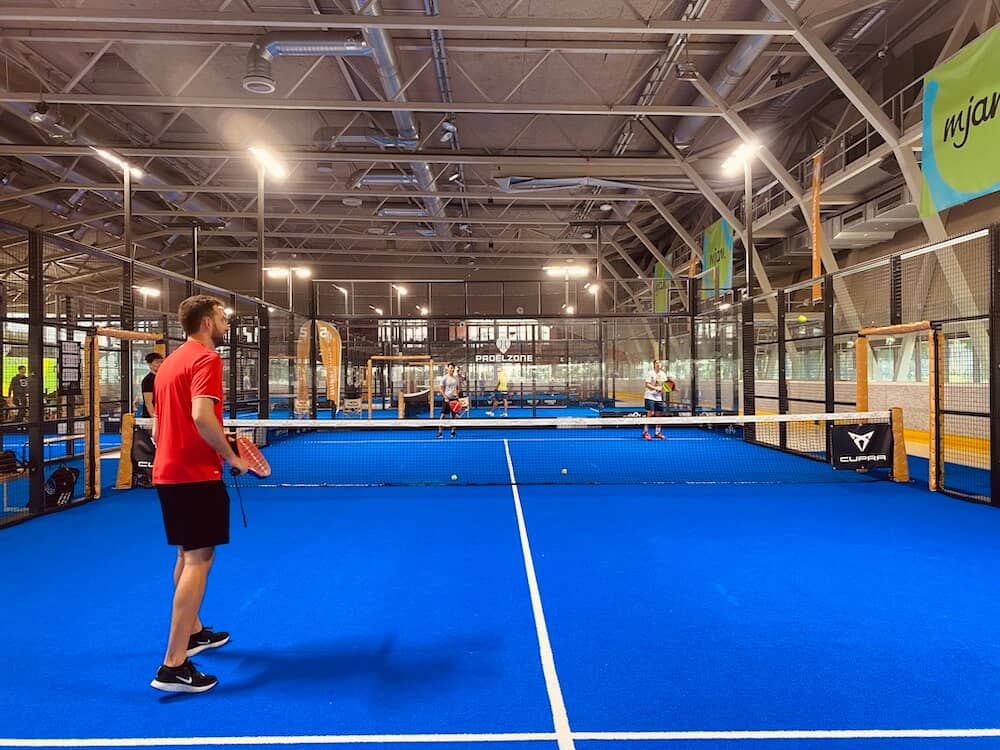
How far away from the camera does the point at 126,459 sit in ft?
30.0

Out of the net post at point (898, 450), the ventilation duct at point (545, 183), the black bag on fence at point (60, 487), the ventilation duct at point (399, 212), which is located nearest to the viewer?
the black bag on fence at point (60, 487)

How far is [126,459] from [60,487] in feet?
4.67

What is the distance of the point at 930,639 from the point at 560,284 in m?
31.7

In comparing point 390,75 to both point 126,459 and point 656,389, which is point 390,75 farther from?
point 656,389

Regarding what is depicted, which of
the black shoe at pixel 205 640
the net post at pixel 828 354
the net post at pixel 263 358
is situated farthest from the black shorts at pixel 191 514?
the net post at pixel 263 358

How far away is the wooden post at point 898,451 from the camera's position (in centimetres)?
920

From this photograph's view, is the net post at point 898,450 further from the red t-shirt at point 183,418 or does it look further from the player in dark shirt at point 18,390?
the player in dark shirt at point 18,390

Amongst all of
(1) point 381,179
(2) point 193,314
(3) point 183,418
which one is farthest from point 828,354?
(1) point 381,179

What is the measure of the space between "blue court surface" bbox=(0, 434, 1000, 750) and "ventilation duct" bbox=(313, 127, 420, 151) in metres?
11.9

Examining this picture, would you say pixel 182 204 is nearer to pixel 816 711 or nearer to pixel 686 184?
pixel 686 184

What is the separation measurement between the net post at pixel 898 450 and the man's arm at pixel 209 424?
383 inches

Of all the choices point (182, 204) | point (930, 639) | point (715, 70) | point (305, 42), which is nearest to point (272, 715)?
point (930, 639)

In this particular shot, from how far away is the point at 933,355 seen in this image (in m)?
8.58

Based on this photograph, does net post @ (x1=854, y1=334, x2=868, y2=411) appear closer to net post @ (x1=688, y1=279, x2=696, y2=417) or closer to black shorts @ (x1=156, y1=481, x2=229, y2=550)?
net post @ (x1=688, y1=279, x2=696, y2=417)
